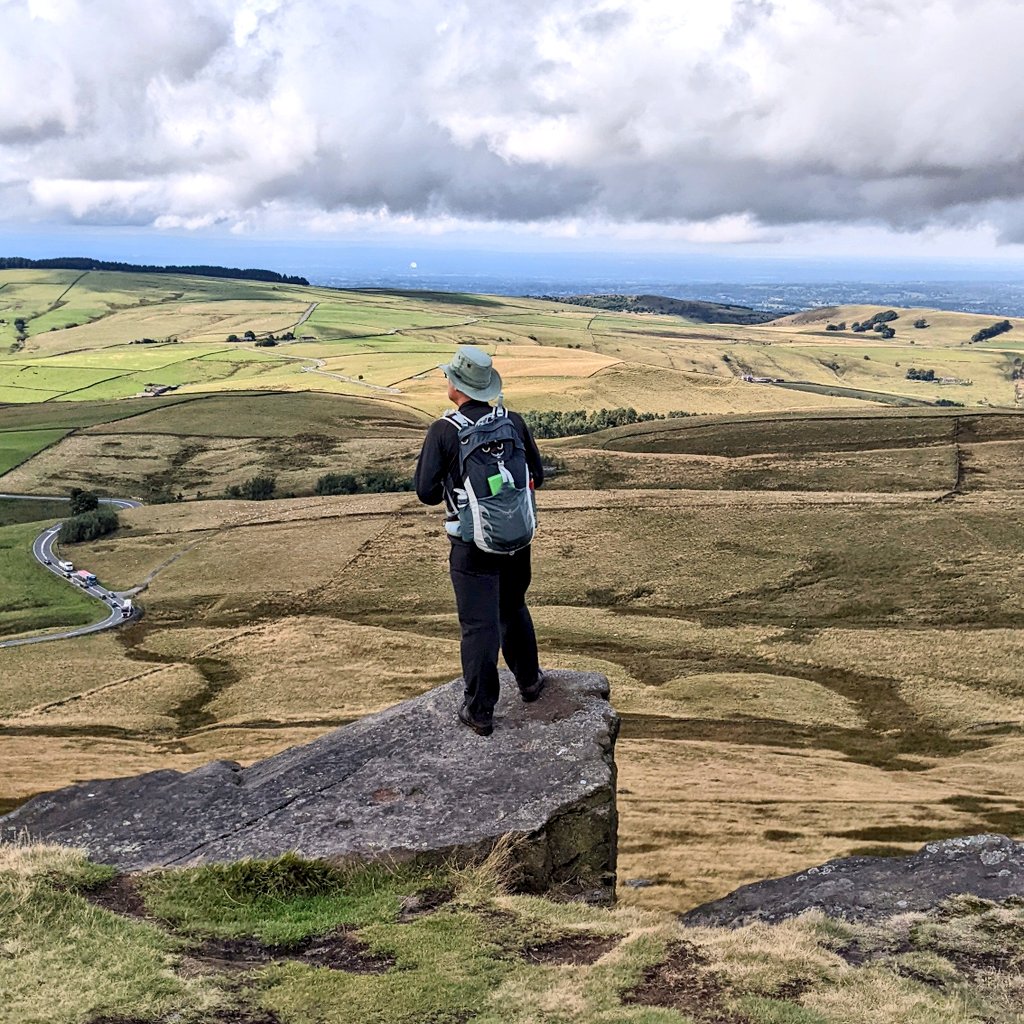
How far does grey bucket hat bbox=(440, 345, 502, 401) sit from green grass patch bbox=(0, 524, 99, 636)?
81.7m

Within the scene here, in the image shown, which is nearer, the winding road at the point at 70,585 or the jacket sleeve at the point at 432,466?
the jacket sleeve at the point at 432,466

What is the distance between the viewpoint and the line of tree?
558 ft

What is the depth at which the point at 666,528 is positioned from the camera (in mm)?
98375

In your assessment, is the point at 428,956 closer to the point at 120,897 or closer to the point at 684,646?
the point at 120,897

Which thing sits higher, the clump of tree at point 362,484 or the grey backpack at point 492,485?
the grey backpack at point 492,485

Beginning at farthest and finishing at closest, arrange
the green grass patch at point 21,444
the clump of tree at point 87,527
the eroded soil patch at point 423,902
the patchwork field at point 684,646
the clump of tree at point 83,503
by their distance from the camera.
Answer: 1. the green grass patch at point 21,444
2. the clump of tree at point 83,503
3. the clump of tree at point 87,527
4. the patchwork field at point 684,646
5. the eroded soil patch at point 423,902

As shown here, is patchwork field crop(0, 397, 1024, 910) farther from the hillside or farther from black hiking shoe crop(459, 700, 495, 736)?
black hiking shoe crop(459, 700, 495, 736)

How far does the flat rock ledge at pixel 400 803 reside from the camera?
45.7 feet

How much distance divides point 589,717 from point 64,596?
A: 90.8 meters

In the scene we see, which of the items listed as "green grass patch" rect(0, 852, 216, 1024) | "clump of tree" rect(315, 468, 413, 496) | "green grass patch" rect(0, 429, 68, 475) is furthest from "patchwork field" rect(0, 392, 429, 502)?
"green grass patch" rect(0, 852, 216, 1024)

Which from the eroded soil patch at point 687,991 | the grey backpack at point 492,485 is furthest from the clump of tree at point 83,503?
the eroded soil patch at point 687,991

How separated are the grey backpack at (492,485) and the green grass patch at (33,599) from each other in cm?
8161

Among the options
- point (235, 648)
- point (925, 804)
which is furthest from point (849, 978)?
point (235, 648)

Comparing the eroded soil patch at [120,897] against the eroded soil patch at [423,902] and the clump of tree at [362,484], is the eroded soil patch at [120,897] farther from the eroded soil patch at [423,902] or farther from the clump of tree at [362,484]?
the clump of tree at [362,484]
